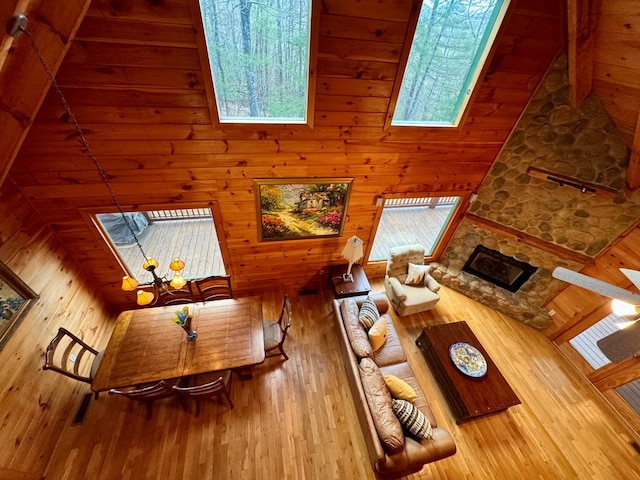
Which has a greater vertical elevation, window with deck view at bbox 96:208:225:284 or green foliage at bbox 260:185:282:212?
window with deck view at bbox 96:208:225:284

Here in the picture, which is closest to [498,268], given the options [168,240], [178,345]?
[178,345]

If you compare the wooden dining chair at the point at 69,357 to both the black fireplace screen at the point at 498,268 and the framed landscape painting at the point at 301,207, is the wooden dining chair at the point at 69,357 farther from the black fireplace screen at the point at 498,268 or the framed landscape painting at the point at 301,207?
the black fireplace screen at the point at 498,268

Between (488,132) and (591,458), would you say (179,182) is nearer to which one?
(488,132)

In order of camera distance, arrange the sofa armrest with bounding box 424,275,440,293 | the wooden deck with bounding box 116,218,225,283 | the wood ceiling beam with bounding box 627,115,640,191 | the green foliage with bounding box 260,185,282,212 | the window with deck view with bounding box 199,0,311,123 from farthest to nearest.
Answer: the wooden deck with bounding box 116,218,225,283
the sofa armrest with bounding box 424,275,440,293
the green foliage with bounding box 260,185,282,212
the wood ceiling beam with bounding box 627,115,640,191
the window with deck view with bounding box 199,0,311,123

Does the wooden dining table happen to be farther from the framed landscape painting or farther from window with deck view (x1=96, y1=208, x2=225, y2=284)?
window with deck view (x1=96, y1=208, x2=225, y2=284)

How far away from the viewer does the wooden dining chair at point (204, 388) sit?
2584 millimetres

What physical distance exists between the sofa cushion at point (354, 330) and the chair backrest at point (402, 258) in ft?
4.19

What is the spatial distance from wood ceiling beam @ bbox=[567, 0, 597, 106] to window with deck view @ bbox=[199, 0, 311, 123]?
2463 mm

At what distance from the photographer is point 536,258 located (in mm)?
4086

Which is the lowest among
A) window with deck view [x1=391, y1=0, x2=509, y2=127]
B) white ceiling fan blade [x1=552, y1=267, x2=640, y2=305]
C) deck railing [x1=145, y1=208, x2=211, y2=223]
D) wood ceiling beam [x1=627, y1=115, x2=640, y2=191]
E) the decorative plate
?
white ceiling fan blade [x1=552, y1=267, x2=640, y2=305]

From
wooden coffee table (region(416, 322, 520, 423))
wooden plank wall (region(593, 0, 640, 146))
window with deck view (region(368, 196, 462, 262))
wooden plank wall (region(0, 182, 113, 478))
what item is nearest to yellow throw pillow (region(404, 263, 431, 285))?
window with deck view (region(368, 196, 462, 262))

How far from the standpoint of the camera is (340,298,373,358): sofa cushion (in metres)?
3.07

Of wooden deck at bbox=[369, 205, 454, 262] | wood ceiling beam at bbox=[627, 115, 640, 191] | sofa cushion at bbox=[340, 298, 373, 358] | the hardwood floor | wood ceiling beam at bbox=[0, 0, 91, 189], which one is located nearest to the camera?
wood ceiling beam at bbox=[0, 0, 91, 189]

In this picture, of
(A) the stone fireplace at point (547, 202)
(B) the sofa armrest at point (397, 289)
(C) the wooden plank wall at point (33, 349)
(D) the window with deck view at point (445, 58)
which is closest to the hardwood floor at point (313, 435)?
(C) the wooden plank wall at point (33, 349)
